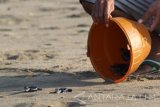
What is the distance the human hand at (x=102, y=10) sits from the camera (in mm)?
3805

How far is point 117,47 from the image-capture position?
4262mm

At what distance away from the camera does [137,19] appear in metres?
4.17

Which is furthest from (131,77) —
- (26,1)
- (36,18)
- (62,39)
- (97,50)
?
(26,1)

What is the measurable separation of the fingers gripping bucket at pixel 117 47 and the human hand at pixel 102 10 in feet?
0.22

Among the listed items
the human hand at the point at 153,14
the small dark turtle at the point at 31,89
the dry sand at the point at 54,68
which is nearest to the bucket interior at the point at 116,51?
the dry sand at the point at 54,68

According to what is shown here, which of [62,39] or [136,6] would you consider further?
[62,39]

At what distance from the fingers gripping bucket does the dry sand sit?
98 mm

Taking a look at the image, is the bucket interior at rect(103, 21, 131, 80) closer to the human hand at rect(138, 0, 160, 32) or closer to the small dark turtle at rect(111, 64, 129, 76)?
the small dark turtle at rect(111, 64, 129, 76)

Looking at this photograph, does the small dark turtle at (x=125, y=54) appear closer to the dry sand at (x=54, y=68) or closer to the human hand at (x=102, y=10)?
the dry sand at (x=54, y=68)

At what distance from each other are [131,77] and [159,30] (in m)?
0.36

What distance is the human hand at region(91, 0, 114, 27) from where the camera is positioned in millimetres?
3805

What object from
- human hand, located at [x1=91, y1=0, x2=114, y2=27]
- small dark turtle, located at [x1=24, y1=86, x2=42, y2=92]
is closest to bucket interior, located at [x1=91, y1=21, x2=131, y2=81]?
human hand, located at [x1=91, y1=0, x2=114, y2=27]

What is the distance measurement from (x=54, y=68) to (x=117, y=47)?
53cm

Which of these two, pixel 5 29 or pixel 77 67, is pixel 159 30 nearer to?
pixel 77 67
